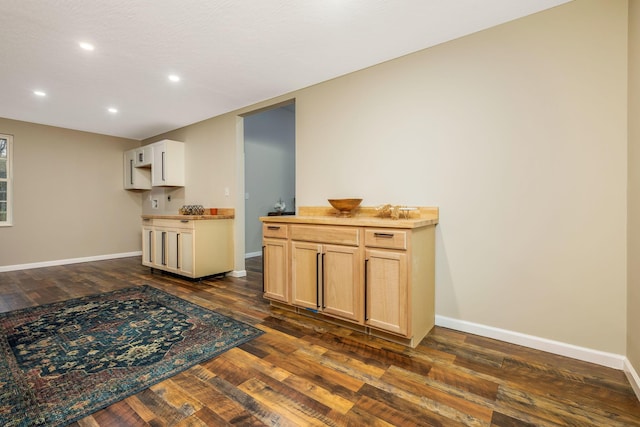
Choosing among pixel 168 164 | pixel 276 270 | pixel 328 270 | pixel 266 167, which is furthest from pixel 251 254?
pixel 328 270


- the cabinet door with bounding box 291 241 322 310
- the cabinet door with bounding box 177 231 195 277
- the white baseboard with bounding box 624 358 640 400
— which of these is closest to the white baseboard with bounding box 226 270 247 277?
the cabinet door with bounding box 177 231 195 277

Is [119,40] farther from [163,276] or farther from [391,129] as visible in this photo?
[163,276]

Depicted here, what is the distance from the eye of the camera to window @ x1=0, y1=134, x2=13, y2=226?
15.4ft

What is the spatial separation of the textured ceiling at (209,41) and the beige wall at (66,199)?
1.39 m

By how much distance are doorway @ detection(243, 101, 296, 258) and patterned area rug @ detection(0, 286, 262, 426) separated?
8.70ft

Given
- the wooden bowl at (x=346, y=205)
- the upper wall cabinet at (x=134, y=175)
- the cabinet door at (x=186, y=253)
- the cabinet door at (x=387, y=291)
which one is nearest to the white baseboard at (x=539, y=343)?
the cabinet door at (x=387, y=291)

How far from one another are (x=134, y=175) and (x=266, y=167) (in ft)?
8.28

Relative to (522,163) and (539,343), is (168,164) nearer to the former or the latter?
(522,163)

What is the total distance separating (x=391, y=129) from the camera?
2742 mm

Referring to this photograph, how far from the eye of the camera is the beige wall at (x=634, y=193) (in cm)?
164

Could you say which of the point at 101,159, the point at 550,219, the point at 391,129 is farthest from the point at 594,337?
the point at 101,159

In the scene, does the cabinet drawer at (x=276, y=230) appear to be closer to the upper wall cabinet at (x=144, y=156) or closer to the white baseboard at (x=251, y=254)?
the white baseboard at (x=251, y=254)

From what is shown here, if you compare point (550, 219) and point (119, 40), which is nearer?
point (550, 219)

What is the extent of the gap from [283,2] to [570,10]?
6.27 feet
